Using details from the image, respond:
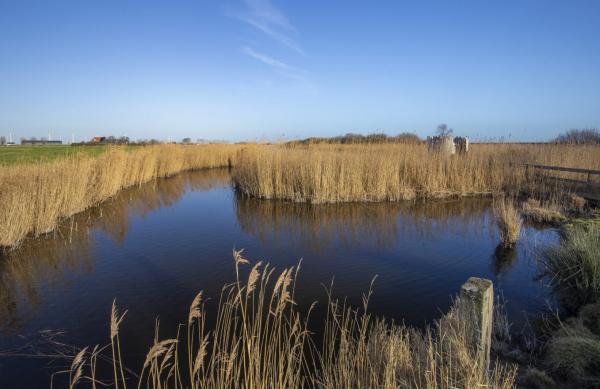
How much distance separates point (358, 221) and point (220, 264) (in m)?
4.13

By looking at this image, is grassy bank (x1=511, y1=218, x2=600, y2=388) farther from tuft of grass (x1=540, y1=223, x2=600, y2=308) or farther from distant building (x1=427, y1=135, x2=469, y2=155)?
distant building (x1=427, y1=135, x2=469, y2=155)

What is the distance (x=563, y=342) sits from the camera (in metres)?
3.07

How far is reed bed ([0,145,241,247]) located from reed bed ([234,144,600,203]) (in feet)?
15.8

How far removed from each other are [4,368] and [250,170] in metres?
10.1

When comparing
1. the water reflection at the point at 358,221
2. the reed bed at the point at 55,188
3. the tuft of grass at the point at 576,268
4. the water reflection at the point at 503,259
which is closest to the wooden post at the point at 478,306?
the tuft of grass at the point at 576,268

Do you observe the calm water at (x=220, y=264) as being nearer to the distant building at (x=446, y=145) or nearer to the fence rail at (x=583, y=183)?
the fence rail at (x=583, y=183)

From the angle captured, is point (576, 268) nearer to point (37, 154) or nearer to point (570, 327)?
point (570, 327)

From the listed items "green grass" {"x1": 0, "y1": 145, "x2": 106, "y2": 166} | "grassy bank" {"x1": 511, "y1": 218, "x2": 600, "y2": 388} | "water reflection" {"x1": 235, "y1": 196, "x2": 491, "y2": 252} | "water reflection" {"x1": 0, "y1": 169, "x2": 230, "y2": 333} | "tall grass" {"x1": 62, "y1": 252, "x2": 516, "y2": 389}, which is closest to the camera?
"tall grass" {"x1": 62, "y1": 252, "x2": 516, "y2": 389}

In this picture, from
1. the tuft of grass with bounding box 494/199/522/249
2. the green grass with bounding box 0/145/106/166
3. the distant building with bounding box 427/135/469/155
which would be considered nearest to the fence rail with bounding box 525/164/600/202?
the distant building with bounding box 427/135/469/155

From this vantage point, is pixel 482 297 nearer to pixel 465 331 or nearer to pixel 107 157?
pixel 465 331

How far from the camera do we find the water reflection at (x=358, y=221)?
768 centimetres

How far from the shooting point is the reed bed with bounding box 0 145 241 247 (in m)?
6.83

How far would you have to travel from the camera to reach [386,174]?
1179 centimetres

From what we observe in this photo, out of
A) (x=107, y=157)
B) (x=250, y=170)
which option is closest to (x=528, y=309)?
(x=250, y=170)
